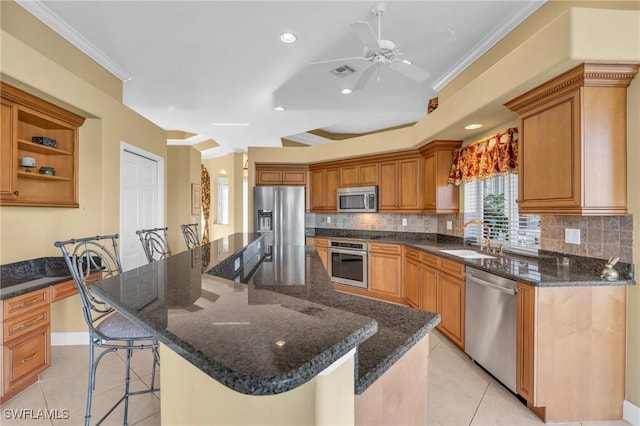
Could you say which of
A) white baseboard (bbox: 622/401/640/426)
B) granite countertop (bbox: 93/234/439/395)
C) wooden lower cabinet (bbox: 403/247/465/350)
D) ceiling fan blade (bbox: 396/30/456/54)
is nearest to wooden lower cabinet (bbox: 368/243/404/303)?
wooden lower cabinet (bbox: 403/247/465/350)

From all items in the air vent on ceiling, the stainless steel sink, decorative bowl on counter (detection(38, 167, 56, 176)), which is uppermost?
the air vent on ceiling

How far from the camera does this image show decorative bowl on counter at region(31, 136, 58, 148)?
8.75ft

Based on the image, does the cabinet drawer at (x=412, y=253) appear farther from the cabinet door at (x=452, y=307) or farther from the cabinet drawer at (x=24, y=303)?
the cabinet drawer at (x=24, y=303)

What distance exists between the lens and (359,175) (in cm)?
511

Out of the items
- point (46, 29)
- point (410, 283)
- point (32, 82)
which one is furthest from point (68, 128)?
point (410, 283)

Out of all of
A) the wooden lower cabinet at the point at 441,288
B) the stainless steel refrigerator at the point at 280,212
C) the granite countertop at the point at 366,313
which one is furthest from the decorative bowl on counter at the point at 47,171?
the wooden lower cabinet at the point at 441,288

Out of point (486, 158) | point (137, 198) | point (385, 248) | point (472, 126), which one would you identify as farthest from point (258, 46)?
point (385, 248)

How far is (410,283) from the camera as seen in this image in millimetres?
4031

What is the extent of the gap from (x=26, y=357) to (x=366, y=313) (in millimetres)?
2770

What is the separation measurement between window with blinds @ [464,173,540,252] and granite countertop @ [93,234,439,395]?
2362 millimetres

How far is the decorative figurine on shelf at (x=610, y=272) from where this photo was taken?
193 cm

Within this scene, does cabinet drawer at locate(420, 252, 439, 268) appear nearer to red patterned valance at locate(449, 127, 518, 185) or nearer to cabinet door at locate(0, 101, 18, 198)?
red patterned valance at locate(449, 127, 518, 185)

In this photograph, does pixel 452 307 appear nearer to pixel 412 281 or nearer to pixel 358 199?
pixel 412 281

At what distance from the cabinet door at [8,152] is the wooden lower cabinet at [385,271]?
154 inches
